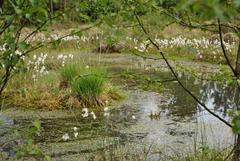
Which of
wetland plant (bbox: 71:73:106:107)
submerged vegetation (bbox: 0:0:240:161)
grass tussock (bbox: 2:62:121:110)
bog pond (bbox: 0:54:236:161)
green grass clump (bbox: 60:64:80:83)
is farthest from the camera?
green grass clump (bbox: 60:64:80:83)

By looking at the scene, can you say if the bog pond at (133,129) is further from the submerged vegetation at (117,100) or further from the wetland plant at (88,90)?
the wetland plant at (88,90)

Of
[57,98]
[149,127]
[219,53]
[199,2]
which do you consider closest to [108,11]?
[199,2]

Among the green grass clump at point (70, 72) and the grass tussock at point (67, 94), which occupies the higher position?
the green grass clump at point (70, 72)

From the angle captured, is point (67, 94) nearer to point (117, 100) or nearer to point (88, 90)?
point (88, 90)

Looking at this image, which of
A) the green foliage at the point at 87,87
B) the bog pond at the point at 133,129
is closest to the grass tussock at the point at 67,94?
the green foliage at the point at 87,87

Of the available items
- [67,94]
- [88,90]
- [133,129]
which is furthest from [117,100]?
[133,129]

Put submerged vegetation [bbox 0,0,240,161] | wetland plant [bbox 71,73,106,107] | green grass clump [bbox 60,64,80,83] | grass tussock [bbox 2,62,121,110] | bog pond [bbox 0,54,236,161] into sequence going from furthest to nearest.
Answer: green grass clump [bbox 60,64,80,83] < wetland plant [bbox 71,73,106,107] < grass tussock [bbox 2,62,121,110] < bog pond [bbox 0,54,236,161] < submerged vegetation [bbox 0,0,240,161]

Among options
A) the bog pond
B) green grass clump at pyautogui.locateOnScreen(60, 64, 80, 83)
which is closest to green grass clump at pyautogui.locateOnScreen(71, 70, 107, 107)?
the bog pond

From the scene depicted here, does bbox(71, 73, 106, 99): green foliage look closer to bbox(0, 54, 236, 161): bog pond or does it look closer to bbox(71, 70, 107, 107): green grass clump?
bbox(71, 70, 107, 107): green grass clump

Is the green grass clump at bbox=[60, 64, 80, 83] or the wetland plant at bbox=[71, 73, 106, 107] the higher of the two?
the green grass clump at bbox=[60, 64, 80, 83]

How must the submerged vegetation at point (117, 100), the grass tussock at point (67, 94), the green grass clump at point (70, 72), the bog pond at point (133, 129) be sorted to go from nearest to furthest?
the submerged vegetation at point (117, 100) < the bog pond at point (133, 129) < the grass tussock at point (67, 94) < the green grass clump at point (70, 72)

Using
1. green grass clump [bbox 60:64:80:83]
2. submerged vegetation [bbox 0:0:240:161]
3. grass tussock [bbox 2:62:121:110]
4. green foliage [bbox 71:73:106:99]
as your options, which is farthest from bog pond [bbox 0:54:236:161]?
green grass clump [bbox 60:64:80:83]

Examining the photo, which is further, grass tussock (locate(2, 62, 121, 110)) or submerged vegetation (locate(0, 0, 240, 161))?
grass tussock (locate(2, 62, 121, 110))

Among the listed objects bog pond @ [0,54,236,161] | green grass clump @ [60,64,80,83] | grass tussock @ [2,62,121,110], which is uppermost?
green grass clump @ [60,64,80,83]
